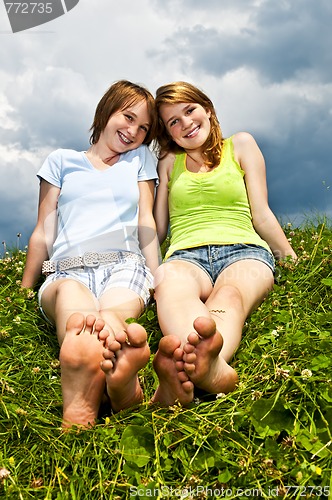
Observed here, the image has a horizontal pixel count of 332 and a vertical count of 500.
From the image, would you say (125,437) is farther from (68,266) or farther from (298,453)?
(68,266)

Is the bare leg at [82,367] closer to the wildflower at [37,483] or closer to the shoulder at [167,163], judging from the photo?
the wildflower at [37,483]

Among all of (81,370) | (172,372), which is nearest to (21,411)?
(81,370)

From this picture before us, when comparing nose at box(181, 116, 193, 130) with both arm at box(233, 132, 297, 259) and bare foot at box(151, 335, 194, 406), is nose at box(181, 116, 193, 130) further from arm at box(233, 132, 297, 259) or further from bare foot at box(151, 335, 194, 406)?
bare foot at box(151, 335, 194, 406)

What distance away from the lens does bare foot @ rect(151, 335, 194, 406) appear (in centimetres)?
265

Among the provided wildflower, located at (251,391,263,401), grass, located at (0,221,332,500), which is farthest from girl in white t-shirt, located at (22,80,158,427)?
wildflower, located at (251,391,263,401)

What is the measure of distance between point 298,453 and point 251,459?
0.22m

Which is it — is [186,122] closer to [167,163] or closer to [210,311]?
[167,163]

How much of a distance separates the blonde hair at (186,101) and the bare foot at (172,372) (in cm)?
242

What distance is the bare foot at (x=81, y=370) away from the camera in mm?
2734

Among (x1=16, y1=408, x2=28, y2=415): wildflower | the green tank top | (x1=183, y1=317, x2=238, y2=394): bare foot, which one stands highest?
(x1=183, y1=317, x2=238, y2=394): bare foot

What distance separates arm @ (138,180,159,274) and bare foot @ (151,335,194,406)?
167cm

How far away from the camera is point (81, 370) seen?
2.76m

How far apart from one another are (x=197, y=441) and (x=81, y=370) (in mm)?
649

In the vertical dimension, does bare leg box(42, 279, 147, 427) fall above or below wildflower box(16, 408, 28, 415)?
above
